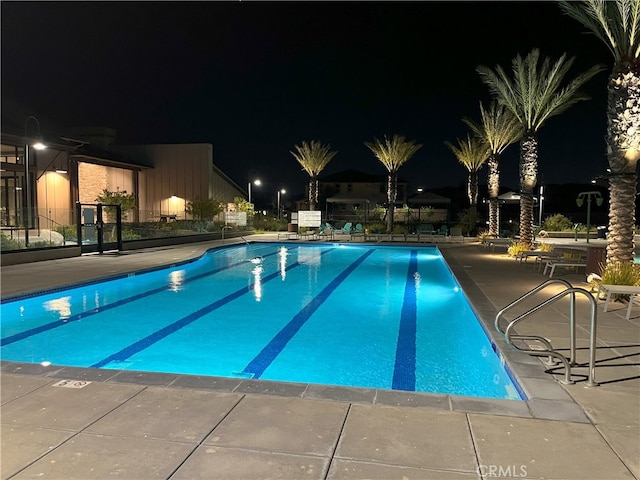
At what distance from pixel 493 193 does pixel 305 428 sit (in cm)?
2324

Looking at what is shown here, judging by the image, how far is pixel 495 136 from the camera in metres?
23.4

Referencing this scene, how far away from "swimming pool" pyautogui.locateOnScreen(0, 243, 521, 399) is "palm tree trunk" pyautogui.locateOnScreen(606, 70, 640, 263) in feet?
10.2

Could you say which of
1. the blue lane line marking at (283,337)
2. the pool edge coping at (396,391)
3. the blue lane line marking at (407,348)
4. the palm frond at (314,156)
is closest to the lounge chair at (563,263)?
the blue lane line marking at (407,348)

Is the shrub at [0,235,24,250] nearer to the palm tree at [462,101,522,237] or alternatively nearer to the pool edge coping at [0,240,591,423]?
the pool edge coping at [0,240,591,423]

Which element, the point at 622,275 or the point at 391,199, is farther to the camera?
the point at 391,199

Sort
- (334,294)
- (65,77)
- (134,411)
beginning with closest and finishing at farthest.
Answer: (134,411), (334,294), (65,77)

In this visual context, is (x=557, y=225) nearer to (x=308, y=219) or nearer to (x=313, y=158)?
(x=308, y=219)

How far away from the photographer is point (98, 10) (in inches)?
757

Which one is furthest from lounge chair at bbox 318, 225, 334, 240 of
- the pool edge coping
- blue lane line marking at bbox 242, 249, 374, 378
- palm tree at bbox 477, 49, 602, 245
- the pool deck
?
the pool deck

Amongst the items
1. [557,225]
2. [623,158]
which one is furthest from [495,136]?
[623,158]

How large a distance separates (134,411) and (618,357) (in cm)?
455

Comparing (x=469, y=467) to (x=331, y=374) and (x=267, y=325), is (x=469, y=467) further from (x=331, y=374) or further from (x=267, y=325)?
(x=267, y=325)

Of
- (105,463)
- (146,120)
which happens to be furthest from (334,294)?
(146,120)

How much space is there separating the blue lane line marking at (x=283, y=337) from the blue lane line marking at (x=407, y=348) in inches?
63.7
